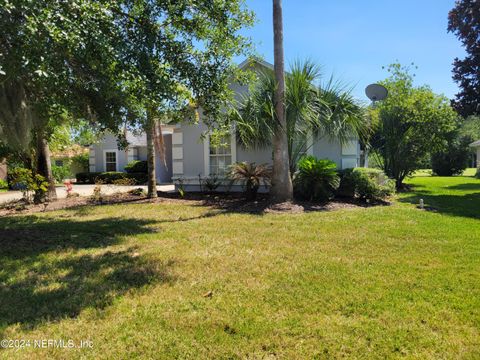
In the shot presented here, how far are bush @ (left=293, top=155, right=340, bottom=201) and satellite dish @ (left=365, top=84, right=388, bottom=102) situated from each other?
591 cm

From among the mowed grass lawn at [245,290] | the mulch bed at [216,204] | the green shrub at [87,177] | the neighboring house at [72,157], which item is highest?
the neighboring house at [72,157]

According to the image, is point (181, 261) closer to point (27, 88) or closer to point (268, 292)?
point (268, 292)

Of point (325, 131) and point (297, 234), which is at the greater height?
point (325, 131)

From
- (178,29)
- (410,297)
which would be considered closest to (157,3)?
(178,29)

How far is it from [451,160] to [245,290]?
36.1 metres

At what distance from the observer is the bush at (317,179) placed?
36.1 ft

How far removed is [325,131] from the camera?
1194 cm

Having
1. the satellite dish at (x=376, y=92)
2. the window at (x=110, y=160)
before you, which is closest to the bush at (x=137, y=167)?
the window at (x=110, y=160)

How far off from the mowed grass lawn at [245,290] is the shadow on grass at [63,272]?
2cm

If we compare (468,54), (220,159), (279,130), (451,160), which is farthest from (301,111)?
(451,160)

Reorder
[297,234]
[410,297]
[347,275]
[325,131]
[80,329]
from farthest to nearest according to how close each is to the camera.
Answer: [325,131]
[297,234]
[347,275]
[410,297]
[80,329]

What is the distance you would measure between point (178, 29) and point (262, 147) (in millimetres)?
6286

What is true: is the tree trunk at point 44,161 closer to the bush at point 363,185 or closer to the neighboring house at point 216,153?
the neighboring house at point 216,153

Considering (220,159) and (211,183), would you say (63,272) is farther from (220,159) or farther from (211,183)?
(220,159)
